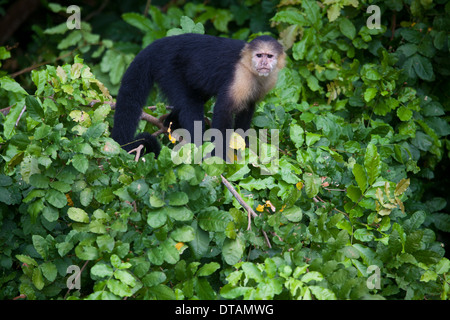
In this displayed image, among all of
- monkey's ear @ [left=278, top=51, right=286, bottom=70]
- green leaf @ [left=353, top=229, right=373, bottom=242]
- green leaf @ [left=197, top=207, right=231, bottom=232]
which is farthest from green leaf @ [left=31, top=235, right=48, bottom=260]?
monkey's ear @ [left=278, top=51, right=286, bottom=70]

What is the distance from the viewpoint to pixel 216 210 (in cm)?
197

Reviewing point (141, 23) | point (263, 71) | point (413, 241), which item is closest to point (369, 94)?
point (263, 71)

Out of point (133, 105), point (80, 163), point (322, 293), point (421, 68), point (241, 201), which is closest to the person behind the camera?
point (322, 293)

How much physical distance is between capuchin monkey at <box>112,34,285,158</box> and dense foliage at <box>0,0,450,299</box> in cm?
16

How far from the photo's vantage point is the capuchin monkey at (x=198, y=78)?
304 cm

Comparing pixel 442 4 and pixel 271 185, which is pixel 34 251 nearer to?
pixel 271 185

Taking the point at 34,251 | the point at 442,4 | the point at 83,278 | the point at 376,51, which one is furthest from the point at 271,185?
the point at 442,4

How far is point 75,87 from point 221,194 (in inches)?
41.2

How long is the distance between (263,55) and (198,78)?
0.40m

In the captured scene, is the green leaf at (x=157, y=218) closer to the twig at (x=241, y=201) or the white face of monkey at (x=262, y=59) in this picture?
the twig at (x=241, y=201)

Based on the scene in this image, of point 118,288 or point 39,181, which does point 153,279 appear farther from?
point 39,181

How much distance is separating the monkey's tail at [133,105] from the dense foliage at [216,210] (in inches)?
5.7

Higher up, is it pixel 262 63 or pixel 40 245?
pixel 262 63

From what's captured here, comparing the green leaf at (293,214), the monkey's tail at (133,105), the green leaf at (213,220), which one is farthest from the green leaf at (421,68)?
the green leaf at (213,220)
